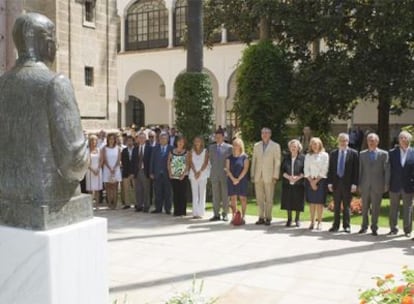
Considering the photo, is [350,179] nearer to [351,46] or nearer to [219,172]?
[219,172]

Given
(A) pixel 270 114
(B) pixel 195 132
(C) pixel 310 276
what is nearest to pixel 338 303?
(C) pixel 310 276

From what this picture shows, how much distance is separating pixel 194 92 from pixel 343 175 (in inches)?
198

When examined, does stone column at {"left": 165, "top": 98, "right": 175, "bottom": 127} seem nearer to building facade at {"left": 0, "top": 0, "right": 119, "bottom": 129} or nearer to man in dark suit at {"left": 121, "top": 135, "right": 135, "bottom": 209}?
building facade at {"left": 0, "top": 0, "right": 119, "bottom": 129}

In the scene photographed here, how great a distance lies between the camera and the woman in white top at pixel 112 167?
1166 cm

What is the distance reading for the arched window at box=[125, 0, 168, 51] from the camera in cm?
3072

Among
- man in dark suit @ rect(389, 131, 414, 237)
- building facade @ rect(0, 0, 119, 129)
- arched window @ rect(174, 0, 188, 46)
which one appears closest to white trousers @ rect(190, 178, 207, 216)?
man in dark suit @ rect(389, 131, 414, 237)

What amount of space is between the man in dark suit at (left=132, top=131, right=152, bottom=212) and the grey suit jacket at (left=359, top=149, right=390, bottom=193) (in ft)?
15.1

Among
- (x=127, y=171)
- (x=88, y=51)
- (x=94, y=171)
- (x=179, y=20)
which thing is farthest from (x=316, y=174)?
(x=179, y=20)

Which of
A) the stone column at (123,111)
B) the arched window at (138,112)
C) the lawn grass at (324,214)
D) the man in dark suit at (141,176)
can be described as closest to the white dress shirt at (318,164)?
the lawn grass at (324,214)

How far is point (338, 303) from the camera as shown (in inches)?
222

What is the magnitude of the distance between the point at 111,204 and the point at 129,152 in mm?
1277

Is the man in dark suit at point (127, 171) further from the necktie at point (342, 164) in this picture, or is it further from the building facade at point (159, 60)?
the building facade at point (159, 60)

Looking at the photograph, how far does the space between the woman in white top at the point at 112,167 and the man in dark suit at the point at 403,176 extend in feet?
19.1

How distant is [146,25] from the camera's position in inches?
1232
